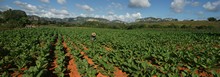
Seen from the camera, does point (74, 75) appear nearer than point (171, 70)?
No

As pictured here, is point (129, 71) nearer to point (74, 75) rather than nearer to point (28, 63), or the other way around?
point (74, 75)

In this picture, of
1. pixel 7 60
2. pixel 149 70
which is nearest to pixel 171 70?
pixel 149 70

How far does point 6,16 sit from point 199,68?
345 feet

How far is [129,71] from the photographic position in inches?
289

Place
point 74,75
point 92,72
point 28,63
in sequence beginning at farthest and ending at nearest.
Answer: point 28,63 < point 74,75 < point 92,72

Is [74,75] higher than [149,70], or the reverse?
[149,70]

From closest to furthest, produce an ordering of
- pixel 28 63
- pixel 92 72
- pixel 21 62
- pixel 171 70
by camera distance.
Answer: pixel 92 72
pixel 171 70
pixel 21 62
pixel 28 63

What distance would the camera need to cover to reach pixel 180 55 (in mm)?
10164

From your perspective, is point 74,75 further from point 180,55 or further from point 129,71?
point 180,55

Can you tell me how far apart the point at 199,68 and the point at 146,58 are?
2894 mm

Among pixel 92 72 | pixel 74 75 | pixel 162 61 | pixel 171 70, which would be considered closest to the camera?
pixel 92 72

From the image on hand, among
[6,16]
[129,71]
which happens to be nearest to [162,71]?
[129,71]

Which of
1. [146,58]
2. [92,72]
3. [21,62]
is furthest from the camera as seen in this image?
[146,58]

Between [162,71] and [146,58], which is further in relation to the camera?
[146,58]
